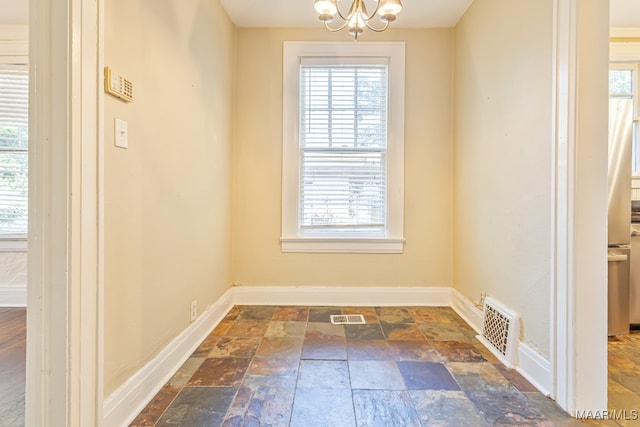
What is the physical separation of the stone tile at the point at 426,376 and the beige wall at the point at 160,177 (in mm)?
1419

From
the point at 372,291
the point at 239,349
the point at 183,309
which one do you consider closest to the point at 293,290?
the point at 372,291

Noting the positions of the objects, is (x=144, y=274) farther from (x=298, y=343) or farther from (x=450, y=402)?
(x=450, y=402)

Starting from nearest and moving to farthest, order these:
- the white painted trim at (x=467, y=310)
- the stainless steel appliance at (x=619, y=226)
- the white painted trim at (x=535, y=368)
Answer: the white painted trim at (x=535, y=368)
the stainless steel appliance at (x=619, y=226)
the white painted trim at (x=467, y=310)

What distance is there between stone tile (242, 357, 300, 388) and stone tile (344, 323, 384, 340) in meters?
0.56

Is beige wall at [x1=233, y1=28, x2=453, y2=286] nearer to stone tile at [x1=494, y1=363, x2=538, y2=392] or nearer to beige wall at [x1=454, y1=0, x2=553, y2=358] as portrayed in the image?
beige wall at [x1=454, y1=0, x2=553, y2=358]

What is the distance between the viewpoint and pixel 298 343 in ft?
7.04

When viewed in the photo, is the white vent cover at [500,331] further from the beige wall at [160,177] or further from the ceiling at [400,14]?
the ceiling at [400,14]

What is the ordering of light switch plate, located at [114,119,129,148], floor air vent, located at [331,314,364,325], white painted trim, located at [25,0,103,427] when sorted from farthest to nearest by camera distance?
floor air vent, located at [331,314,364,325] < light switch plate, located at [114,119,129,148] < white painted trim, located at [25,0,103,427]

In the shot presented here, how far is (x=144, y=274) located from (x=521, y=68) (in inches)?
97.7

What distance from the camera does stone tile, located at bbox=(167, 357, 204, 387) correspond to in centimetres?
166

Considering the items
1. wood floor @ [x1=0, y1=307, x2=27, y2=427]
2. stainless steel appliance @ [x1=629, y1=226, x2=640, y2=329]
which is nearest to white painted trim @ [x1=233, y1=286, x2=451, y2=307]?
stainless steel appliance @ [x1=629, y1=226, x2=640, y2=329]

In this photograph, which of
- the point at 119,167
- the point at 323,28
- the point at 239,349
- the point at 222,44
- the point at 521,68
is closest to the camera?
the point at 119,167

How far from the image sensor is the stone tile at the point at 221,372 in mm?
1660

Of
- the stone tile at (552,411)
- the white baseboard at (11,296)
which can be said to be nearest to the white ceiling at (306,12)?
the stone tile at (552,411)
